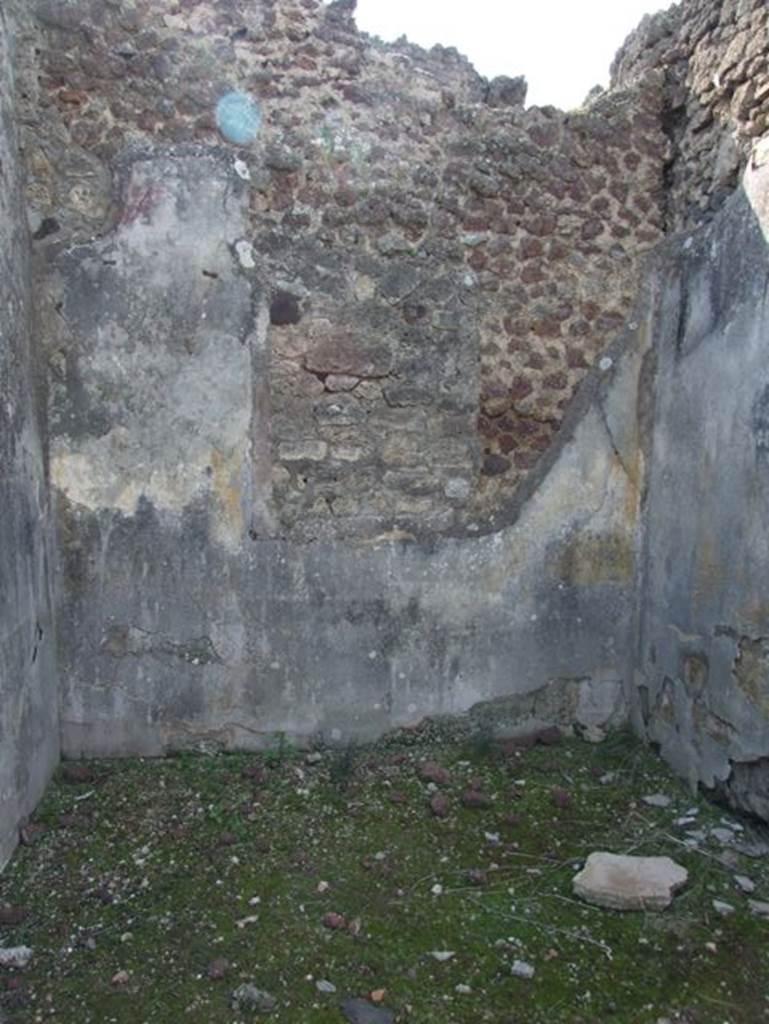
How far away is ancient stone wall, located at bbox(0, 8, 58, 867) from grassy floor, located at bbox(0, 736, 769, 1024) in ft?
0.78

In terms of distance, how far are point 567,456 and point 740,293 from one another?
1074 mm

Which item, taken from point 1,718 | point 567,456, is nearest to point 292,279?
point 567,456

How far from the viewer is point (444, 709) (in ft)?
13.4

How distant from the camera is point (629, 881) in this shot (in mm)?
2986

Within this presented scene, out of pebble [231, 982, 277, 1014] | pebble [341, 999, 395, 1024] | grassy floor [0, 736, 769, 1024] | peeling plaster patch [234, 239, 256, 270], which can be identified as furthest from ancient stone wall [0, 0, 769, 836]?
pebble [341, 999, 395, 1024]

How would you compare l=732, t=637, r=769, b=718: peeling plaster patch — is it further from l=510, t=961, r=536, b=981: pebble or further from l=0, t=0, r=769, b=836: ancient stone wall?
l=510, t=961, r=536, b=981: pebble

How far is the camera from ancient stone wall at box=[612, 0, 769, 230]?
134 inches

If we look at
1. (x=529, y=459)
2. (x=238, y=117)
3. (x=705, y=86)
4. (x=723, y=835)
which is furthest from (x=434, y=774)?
(x=705, y=86)

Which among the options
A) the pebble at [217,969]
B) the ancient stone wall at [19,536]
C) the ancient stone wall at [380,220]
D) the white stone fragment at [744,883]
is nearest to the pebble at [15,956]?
the ancient stone wall at [19,536]

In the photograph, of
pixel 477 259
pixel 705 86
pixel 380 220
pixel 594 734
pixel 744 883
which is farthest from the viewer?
pixel 594 734

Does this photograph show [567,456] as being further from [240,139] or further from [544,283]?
[240,139]

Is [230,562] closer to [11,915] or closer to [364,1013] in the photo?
[11,915]

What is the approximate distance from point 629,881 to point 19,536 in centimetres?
252

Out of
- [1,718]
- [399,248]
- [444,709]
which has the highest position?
[399,248]
